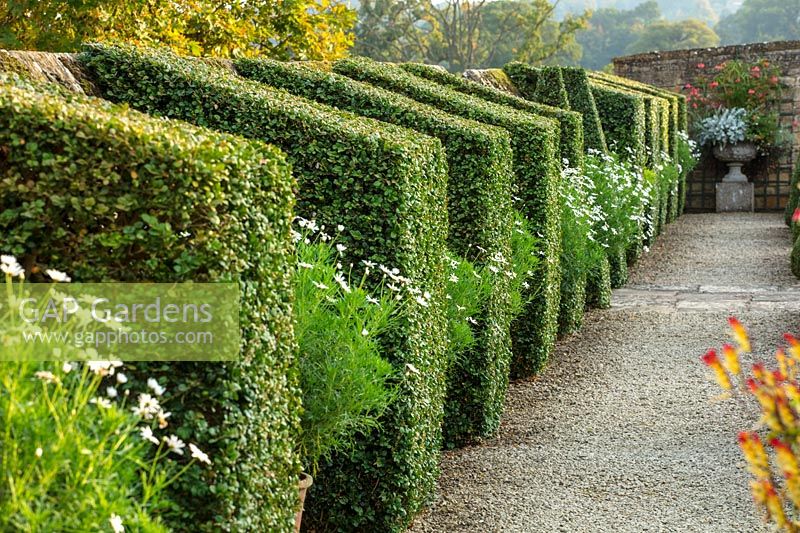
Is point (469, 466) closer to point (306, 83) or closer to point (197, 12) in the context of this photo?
point (306, 83)

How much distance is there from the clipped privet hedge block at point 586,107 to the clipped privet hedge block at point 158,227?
7890 mm

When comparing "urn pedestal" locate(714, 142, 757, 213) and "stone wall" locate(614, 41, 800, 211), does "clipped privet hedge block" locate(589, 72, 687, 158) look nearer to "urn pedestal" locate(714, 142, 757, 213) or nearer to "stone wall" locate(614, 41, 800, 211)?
"urn pedestal" locate(714, 142, 757, 213)

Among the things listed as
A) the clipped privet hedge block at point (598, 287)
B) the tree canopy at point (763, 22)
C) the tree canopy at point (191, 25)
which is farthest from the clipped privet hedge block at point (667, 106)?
the tree canopy at point (763, 22)

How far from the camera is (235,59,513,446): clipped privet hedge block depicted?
5.09m

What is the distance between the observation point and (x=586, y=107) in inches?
398

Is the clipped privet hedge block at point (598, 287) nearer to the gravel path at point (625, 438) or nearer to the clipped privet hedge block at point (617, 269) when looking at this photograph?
the gravel path at point (625, 438)

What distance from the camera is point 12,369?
1.88 metres

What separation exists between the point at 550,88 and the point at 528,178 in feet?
12.8

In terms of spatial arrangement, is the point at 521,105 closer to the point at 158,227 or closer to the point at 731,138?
the point at 158,227

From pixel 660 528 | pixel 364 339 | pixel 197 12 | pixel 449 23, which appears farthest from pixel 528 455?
pixel 449 23

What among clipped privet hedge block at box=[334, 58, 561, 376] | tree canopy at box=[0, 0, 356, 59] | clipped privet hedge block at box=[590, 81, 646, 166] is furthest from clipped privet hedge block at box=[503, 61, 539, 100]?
clipped privet hedge block at box=[334, 58, 561, 376]

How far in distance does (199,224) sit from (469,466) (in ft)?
8.92

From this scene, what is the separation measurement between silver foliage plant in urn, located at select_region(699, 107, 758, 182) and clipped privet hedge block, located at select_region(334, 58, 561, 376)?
1219 cm

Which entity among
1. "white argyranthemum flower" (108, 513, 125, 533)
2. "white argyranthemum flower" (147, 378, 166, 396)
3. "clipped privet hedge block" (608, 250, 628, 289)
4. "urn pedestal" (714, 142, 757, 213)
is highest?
"white argyranthemum flower" (147, 378, 166, 396)
